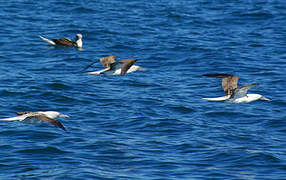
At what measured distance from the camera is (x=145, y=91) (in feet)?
58.4

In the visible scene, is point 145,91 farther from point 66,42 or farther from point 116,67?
point 66,42

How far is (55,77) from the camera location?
18938 millimetres

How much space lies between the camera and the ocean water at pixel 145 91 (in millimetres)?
12523

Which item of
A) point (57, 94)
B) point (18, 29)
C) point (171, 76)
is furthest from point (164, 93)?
point (18, 29)

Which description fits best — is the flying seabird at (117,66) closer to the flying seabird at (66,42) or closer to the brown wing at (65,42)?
the flying seabird at (66,42)

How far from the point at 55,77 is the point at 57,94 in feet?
A: 5.82

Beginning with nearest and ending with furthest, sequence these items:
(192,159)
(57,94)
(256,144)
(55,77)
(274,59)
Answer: (192,159) → (256,144) → (57,94) → (55,77) → (274,59)

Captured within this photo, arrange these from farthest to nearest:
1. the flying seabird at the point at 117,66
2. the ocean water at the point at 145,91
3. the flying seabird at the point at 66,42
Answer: the flying seabird at the point at 66,42
the flying seabird at the point at 117,66
the ocean water at the point at 145,91

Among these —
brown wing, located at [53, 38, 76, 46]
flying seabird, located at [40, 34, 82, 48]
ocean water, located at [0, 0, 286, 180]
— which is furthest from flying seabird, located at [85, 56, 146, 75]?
brown wing, located at [53, 38, 76, 46]

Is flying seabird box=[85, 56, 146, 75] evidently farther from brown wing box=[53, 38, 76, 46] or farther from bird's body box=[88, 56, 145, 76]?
brown wing box=[53, 38, 76, 46]

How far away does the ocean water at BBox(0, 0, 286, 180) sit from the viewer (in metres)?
12.5

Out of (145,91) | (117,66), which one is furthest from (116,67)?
(145,91)

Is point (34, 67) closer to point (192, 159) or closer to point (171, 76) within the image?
point (171, 76)

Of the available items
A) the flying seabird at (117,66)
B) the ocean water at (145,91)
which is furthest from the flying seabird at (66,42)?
the flying seabird at (117,66)
